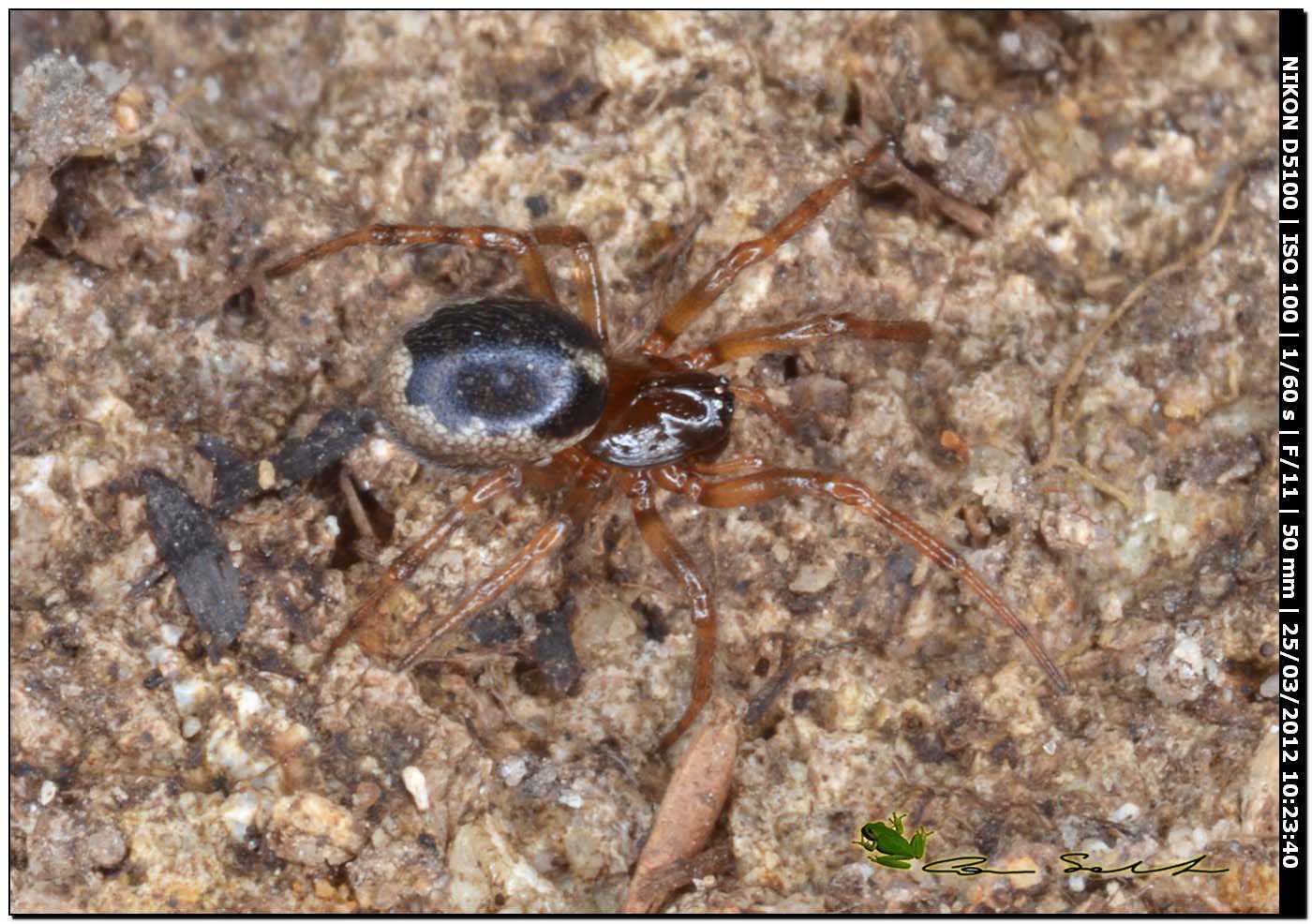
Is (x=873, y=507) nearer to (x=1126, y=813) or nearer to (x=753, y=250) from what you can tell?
(x=753, y=250)

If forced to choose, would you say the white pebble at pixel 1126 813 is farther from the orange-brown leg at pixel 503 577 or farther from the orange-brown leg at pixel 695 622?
the orange-brown leg at pixel 503 577

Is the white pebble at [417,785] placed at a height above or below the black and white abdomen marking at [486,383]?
below

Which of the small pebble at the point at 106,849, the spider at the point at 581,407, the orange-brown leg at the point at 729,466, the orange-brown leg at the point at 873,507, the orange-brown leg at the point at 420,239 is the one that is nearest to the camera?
the small pebble at the point at 106,849

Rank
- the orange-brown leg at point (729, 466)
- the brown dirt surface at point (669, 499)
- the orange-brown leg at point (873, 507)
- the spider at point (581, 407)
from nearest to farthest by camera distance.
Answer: the brown dirt surface at point (669, 499) < the spider at point (581, 407) < the orange-brown leg at point (873, 507) < the orange-brown leg at point (729, 466)

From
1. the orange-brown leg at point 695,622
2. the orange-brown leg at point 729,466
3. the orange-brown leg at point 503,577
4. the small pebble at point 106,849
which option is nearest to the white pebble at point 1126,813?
the orange-brown leg at point 695,622

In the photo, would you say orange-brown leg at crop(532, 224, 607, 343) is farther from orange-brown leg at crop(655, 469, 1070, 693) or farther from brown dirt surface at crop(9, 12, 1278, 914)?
orange-brown leg at crop(655, 469, 1070, 693)

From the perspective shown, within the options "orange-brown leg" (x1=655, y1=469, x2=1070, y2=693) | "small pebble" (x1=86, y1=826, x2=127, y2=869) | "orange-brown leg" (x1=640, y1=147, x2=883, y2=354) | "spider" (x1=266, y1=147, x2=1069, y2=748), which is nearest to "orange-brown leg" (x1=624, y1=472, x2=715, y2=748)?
"spider" (x1=266, y1=147, x2=1069, y2=748)
